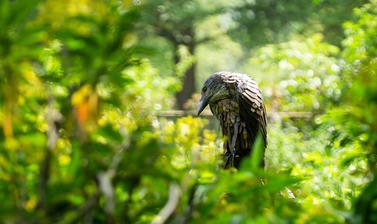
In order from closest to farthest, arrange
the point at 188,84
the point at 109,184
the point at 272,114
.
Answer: the point at 109,184 < the point at 272,114 < the point at 188,84

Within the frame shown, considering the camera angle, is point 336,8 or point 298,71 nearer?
point 298,71

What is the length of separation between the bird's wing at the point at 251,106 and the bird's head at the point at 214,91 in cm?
12

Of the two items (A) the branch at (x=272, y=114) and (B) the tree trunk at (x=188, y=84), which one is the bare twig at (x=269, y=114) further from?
(B) the tree trunk at (x=188, y=84)

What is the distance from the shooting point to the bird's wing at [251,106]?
2242 mm

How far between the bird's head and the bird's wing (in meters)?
0.12

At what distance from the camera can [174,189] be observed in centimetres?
69

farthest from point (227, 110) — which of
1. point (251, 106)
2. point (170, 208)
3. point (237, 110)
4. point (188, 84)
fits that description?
point (188, 84)

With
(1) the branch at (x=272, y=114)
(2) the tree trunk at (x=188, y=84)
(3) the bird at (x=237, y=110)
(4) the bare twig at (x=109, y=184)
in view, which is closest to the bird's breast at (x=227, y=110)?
(3) the bird at (x=237, y=110)

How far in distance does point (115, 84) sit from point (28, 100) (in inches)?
9.0

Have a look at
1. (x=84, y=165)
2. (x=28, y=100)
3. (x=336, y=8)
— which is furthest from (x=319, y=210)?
(x=336, y=8)

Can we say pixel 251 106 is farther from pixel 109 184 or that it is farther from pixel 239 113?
pixel 109 184

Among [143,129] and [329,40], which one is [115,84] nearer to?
[143,129]

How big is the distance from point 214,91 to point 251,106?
0.26 metres

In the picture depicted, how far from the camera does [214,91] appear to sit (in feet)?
7.82
